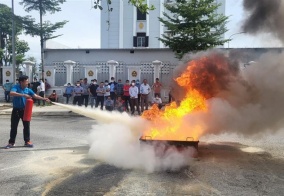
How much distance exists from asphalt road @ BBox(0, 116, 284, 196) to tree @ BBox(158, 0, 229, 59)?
43.0 ft

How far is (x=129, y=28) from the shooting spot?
3662 cm

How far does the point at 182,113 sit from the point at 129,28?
30761 mm

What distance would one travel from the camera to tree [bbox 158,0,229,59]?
19844 mm

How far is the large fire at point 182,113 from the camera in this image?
6910 millimetres

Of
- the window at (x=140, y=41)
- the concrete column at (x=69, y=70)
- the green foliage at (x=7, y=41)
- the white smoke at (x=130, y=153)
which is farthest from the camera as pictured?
the green foliage at (x=7, y=41)

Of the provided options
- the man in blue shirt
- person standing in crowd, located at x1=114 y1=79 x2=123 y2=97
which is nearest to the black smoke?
the man in blue shirt

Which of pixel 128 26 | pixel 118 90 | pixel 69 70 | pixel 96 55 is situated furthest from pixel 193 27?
pixel 128 26

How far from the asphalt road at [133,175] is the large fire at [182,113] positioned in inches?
26.6

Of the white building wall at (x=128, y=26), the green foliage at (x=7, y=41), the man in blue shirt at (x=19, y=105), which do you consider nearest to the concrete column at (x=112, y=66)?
the man in blue shirt at (x=19, y=105)

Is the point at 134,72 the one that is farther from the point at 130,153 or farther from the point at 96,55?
the point at 130,153

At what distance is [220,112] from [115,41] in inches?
1221

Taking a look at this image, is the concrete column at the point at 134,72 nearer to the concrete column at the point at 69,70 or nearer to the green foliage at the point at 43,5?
the concrete column at the point at 69,70

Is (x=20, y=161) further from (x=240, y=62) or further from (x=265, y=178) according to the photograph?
(x=240, y=62)

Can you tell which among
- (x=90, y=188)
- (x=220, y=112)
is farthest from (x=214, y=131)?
(x=90, y=188)
